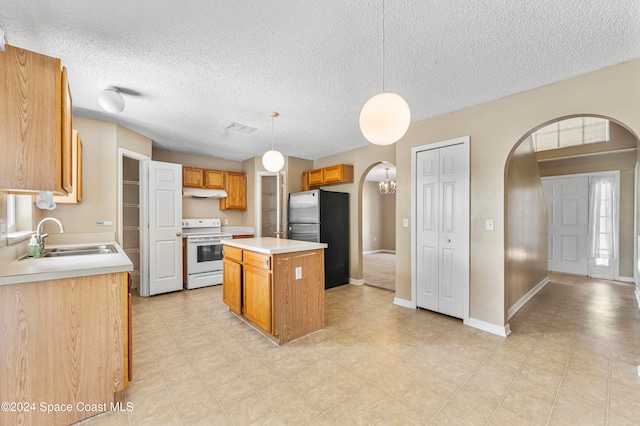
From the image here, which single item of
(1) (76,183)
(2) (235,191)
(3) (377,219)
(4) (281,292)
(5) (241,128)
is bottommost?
(4) (281,292)

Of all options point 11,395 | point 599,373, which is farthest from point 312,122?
point 599,373

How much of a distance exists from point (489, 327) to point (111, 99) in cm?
450

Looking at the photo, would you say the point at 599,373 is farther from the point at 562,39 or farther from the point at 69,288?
the point at 69,288

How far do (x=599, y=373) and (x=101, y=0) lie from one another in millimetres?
4290

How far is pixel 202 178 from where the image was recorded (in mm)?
5160

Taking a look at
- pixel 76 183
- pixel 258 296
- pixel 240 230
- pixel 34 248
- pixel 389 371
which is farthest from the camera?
pixel 240 230

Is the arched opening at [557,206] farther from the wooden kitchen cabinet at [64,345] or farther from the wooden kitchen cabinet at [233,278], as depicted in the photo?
the wooden kitchen cabinet at [64,345]

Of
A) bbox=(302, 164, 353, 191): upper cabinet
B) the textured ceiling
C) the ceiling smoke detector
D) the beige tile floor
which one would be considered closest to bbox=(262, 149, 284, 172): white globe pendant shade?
the textured ceiling

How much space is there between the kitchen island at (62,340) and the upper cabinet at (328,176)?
365cm

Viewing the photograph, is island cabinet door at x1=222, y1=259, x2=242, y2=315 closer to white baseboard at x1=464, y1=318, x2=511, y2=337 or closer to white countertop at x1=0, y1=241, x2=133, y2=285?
white countertop at x1=0, y1=241, x2=133, y2=285

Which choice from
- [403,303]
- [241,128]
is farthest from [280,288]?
[241,128]

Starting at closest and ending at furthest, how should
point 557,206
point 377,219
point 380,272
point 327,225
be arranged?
1. point 327,225
2. point 557,206
3. point 380,272
4. point 377,219

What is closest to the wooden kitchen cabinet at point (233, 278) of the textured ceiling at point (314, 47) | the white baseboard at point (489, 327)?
the textured ceiling at point (314, 47)

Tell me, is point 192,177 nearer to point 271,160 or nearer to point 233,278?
point 271,160
